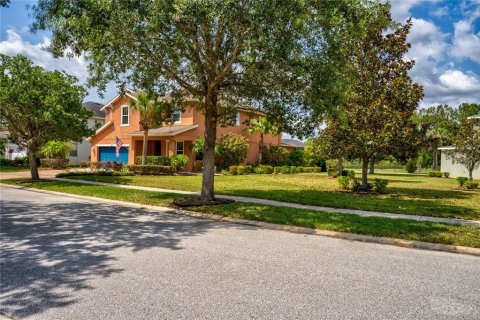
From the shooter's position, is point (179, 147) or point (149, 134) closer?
point (149, 134)

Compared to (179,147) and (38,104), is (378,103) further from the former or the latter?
(179,147)

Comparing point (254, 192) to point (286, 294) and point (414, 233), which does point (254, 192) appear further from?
point (286, 294)

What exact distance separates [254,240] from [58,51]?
953 cm

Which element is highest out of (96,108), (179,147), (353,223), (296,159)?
(96,108)

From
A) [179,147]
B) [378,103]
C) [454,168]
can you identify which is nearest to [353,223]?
[378,103]

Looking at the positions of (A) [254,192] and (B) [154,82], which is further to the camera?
(A) [254,192]

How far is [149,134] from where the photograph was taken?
105ft

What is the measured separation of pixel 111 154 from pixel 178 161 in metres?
11.2

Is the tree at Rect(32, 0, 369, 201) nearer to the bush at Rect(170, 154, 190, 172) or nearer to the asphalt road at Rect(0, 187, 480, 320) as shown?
the asphalt road at Rect(0, 187, 480, 320)

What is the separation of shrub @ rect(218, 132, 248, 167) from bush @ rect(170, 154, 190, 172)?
339 centimetres

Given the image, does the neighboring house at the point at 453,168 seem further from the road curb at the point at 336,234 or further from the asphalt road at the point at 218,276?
the asphalt road at the point at 218,276

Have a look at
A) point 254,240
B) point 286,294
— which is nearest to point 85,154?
point 254,240

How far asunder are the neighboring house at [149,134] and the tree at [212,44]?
16.7 meters

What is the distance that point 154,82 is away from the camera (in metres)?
14.1
